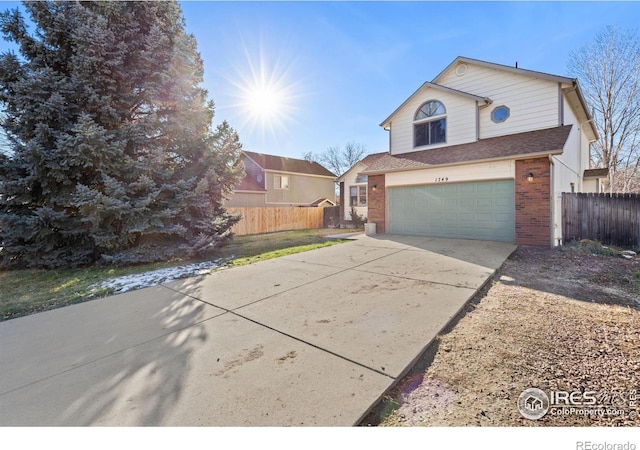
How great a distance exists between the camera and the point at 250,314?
3762mm

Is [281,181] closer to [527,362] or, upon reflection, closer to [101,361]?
[101,361]

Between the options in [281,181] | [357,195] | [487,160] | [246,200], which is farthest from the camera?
[281,181]

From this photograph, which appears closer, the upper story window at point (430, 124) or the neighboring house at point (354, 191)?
the upper story window at point (430, 124)

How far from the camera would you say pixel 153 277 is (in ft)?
19.6

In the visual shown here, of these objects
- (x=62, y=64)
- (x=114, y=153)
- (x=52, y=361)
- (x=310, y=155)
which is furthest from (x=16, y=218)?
(x=310, y=155)

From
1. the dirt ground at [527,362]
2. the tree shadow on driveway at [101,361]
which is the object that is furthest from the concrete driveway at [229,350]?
the dirt ground at [527,362]

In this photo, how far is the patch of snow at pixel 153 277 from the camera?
17.7ft

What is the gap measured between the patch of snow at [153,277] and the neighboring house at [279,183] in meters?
13.4

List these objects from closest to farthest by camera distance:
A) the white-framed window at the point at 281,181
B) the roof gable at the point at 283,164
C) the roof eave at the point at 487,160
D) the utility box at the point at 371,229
→ the roof eave at the point at 487,160 → the utility box at the point at 371,229 → the roof gable at the point at 283,164 → the white-framed window at the point at 281,181

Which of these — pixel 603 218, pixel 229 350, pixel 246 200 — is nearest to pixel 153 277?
pixel 229 350

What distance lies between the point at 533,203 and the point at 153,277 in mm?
10297

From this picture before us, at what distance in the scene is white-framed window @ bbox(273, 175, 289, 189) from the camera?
22.7 metres

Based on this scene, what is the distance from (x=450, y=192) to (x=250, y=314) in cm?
877

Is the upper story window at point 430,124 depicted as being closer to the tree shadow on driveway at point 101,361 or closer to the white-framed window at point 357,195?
the white-framed window at point 357,195
